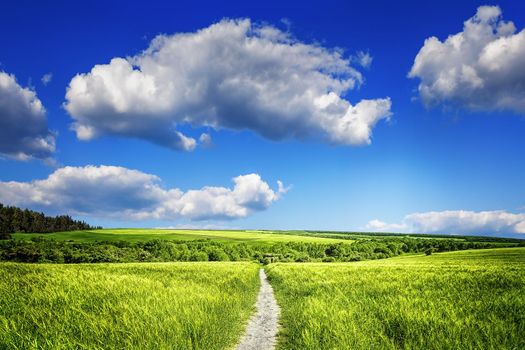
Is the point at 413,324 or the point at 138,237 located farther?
the point at 138,237

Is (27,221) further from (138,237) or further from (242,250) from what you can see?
(242,250)

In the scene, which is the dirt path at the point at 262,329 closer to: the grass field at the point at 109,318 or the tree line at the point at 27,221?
the grass field at the point at 109,318

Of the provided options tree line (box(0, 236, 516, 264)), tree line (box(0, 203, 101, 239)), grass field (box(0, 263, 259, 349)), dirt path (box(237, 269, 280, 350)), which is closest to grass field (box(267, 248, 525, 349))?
dirt path (box(237, 269, 280, 350))

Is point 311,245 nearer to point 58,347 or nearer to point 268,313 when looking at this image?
point 268,313

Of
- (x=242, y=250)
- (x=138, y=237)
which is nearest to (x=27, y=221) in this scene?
(x=138, y=237)

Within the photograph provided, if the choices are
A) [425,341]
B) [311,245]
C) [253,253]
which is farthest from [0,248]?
[311,245]

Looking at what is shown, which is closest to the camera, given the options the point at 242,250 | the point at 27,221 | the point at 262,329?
the point at 262,329

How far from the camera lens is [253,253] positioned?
106 m

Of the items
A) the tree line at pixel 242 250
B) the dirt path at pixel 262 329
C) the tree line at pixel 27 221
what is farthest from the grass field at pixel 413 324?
the tree line at pixel 27 221

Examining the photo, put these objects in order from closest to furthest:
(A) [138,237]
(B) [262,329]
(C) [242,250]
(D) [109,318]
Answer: (D) [109,318], (B) [262,329], (C) [242,250], (A) [138,237]

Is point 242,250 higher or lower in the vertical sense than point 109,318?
lower

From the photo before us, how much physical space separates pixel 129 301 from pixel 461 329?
9.21 m

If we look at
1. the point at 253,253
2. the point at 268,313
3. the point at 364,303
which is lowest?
the point at 253,253

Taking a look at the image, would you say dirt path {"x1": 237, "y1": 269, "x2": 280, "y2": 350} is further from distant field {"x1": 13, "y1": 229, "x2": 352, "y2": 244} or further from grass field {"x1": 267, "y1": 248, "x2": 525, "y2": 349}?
distant field {"x1": 13, "y1": 229, "x2": 352, "y2": 244}
